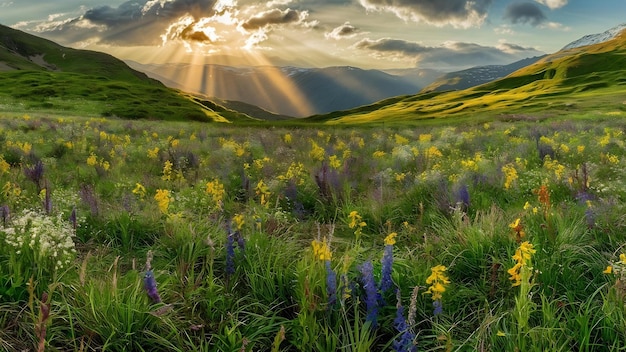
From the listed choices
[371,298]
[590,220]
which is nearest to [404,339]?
[371,298]

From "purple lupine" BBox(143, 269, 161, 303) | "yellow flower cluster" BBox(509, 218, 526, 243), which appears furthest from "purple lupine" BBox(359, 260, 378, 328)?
"purple lupine" BBox(143, 269, 161, 303)

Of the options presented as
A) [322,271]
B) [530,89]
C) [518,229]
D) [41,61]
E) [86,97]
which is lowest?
[86,97]

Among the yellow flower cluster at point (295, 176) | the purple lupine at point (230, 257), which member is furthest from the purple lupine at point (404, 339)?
the yellow flower cluster at point (295, 176)

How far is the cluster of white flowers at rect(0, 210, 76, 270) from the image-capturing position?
11.5ft

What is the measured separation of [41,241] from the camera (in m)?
3.52


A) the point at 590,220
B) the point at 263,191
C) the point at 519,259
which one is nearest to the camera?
the point at 519,259

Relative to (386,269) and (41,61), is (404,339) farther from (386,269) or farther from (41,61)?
(41,61)

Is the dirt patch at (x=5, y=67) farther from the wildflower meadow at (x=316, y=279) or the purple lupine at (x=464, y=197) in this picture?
the purple lupine at (x=464, y=197)

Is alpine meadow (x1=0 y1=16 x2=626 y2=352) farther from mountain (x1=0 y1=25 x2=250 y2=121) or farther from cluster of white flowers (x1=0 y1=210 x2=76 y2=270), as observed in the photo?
mountain (x1=0 y1=25 x2=250 y2=121)

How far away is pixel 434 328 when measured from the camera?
3162mm

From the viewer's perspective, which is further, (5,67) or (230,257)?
(5,67)

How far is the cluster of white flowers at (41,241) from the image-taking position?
137 inches

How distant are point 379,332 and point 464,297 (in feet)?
2.73

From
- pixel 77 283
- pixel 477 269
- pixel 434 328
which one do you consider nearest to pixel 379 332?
pixel 434 328
